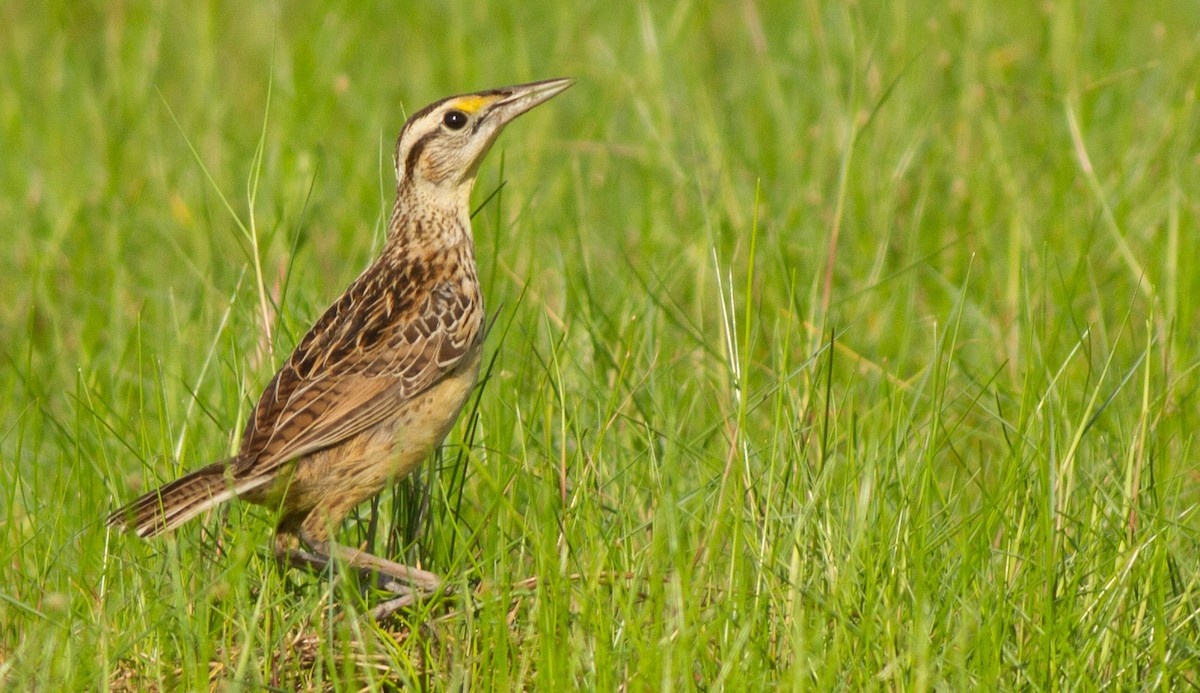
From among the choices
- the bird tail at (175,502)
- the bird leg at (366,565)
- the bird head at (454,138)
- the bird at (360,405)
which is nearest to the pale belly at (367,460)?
the bird at (360,405)

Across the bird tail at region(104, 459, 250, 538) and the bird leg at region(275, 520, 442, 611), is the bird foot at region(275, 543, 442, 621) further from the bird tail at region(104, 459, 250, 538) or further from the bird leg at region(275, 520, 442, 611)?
the bird tail at region(104, 459, 250, 538)

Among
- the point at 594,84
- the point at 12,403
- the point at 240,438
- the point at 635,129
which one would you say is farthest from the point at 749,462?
the point at 594,84

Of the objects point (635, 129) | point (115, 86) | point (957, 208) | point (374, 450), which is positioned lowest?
point (374, 450)

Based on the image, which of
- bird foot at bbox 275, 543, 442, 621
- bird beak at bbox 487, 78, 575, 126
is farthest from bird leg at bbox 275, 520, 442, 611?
bird beak at bbox 487, 78, 575, 126

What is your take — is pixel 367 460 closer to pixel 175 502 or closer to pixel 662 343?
pixel 175 502

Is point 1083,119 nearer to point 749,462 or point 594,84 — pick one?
point 594,84

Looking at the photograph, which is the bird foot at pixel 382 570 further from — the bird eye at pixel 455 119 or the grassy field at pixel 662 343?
the bird eye at pixel 455 119

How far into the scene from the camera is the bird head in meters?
6.54

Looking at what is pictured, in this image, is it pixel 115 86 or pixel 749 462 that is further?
pixel 115 86

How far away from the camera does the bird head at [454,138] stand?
654 cm

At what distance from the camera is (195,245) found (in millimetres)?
9781

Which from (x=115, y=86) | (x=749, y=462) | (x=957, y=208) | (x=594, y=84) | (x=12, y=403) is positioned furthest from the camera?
(x=594, y=84)

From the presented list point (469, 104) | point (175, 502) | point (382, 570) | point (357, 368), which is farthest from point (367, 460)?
point (469, 104)

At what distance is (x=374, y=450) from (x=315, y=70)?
5209 mm
